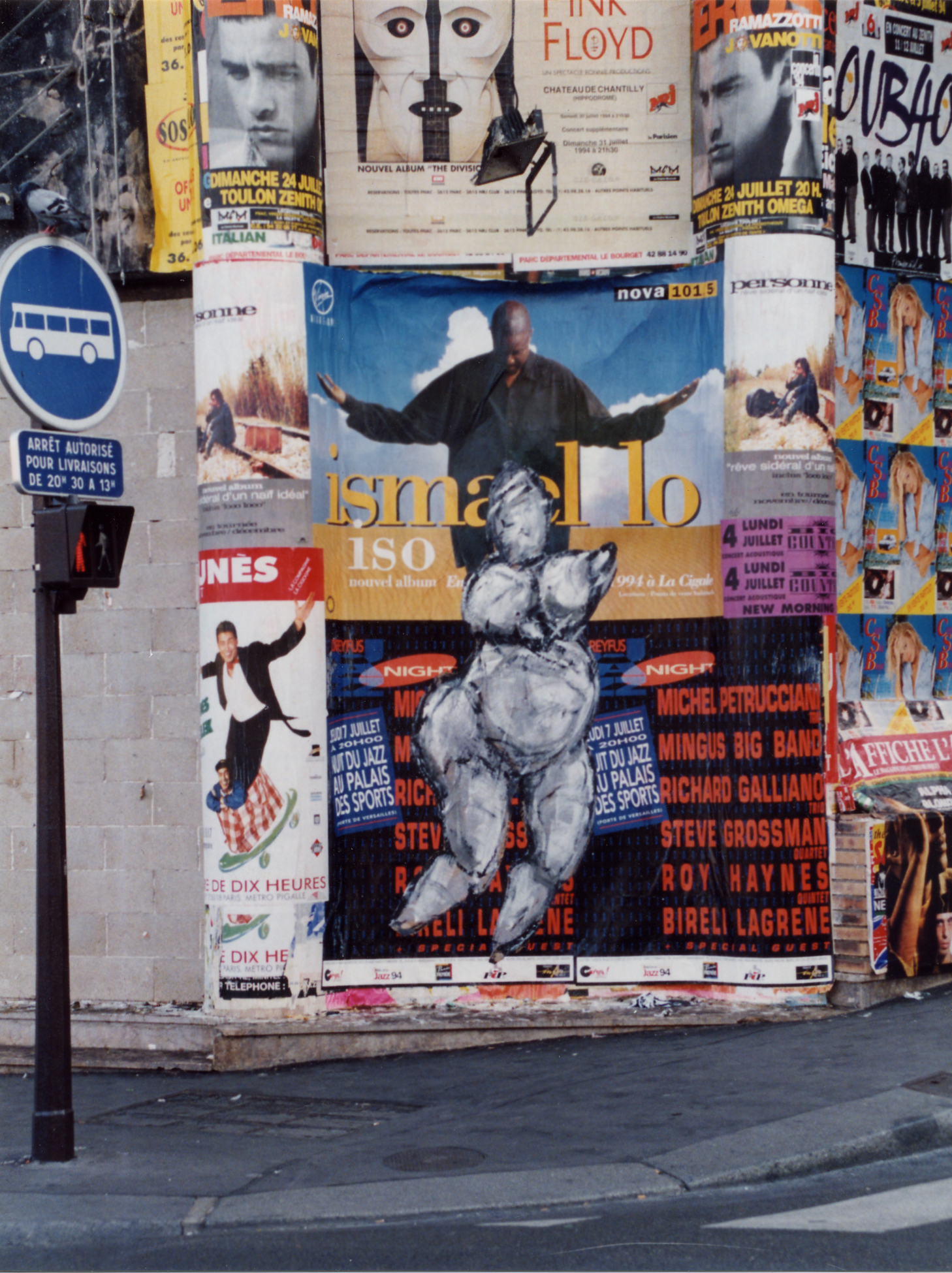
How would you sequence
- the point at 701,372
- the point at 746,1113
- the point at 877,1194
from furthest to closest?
the point at 701,372 < the point at 746,1113 < the point at 877,1194

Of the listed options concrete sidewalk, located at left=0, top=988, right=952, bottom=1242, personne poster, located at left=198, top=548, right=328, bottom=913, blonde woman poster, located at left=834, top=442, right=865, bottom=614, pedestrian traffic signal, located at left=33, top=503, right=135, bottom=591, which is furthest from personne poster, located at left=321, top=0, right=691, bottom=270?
concrete sidewalk, located at left=0, top=988, right=952, bottom=1242

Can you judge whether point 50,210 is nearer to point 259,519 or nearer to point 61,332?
point 61,332

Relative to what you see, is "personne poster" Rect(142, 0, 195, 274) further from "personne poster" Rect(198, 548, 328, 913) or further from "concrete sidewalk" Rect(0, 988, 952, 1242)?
"concrete sidewalk" Rect(0, 988, 952, 1242)

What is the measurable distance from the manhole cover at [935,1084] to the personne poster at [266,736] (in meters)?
3.59

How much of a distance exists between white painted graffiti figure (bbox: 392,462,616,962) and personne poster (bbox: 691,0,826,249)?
2.15 meters

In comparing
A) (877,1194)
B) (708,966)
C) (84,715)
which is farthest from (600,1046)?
(84,715)

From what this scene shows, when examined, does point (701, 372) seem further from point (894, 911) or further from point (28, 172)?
point (28, 172)

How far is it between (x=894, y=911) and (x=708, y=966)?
1182 millimetres

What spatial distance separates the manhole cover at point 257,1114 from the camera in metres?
7.18

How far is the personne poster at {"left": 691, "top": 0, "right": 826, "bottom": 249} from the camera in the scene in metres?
8.89

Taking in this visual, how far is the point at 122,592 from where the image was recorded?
9516 mm

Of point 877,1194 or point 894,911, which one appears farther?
point 894,911

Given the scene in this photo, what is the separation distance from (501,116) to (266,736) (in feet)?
13.6

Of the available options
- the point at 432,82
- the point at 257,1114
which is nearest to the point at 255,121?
the point at 432,82
